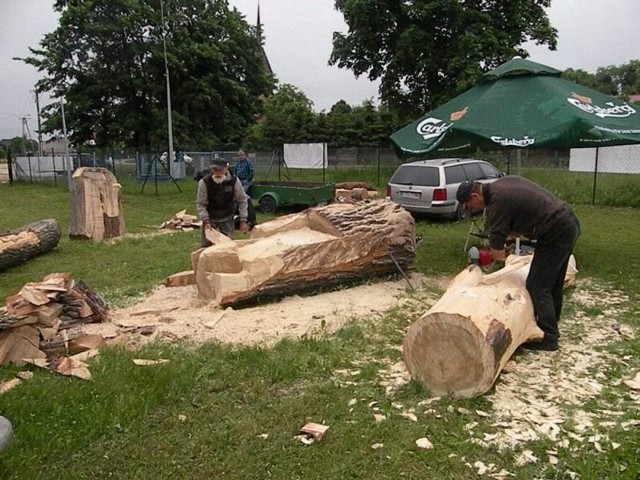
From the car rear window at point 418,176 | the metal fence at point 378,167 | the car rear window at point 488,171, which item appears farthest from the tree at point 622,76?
the car rear window at point 418,176

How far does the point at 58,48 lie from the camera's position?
1067 inches

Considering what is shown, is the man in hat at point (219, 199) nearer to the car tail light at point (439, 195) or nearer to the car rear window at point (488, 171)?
the car tail light at point (439, 195)

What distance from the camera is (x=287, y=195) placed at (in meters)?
14.0

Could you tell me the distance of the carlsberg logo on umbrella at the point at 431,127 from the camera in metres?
7.39

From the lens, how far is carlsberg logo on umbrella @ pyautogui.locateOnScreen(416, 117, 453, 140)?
24.2 ft

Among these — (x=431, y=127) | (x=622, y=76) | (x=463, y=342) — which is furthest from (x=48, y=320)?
(x=622, y=76)

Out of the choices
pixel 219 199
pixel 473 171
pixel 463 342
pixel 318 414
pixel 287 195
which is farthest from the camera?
pixel 287 195

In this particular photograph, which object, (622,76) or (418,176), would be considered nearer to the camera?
(418,176)

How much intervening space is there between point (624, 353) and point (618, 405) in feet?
3.51

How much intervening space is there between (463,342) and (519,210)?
138cm

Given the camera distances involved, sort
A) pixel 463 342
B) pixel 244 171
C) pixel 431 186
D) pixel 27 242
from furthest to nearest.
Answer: pixel 244 171
pixel 431 186
pixel 27 242
pixel 463 342

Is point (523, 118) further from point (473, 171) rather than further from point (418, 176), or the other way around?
point (473, 171)

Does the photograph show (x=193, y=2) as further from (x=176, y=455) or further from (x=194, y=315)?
(x=176, y=455)

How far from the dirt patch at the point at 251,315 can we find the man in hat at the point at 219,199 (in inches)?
39.9
